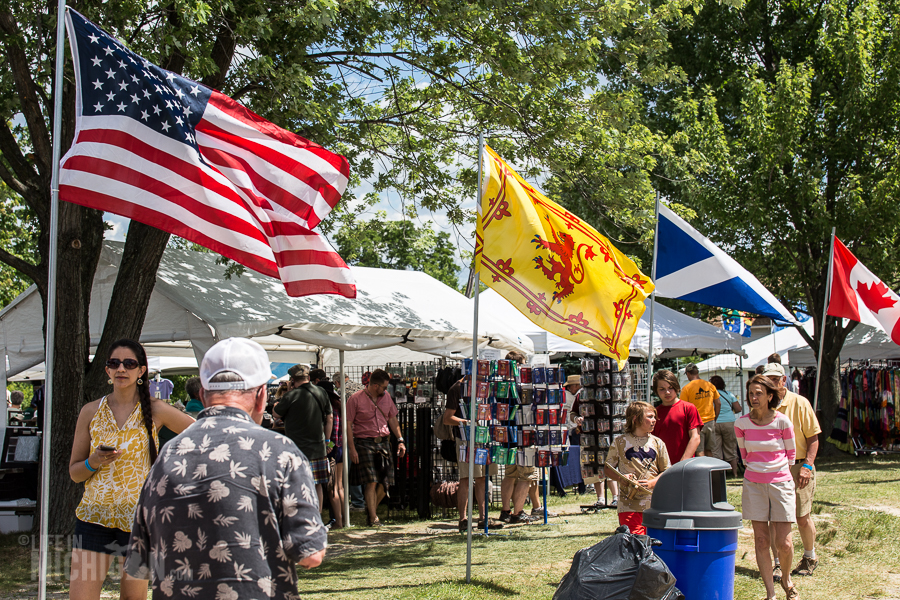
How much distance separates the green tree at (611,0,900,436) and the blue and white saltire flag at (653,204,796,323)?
651 centimetres

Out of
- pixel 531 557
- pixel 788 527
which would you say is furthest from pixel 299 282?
pixel 788 527

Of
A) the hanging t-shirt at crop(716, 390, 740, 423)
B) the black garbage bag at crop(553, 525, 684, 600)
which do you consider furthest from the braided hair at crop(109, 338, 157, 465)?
the hanging t-shirt at crop(716, 390, 740, 423)

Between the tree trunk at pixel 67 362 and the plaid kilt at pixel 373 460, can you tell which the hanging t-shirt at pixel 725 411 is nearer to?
the plaid kilt at pixel 373 460

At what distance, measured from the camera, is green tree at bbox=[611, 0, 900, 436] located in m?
17.6

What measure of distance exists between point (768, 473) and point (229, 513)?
5.27m

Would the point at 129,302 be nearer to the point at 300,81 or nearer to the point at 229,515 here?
the point at 300,81

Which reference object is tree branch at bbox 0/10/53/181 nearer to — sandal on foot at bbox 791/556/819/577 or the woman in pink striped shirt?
the woman in pink striped shirt

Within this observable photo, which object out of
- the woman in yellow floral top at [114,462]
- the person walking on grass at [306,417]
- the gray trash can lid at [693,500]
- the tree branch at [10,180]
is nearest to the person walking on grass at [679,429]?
the gray trash can lid at [693,500]

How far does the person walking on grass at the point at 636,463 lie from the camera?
680 cm

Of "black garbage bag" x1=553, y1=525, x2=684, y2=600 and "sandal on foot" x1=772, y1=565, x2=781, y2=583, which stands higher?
"black garbage bag" x1=553, y1=525, x2=684, y2=600

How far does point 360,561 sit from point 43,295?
14.2ft

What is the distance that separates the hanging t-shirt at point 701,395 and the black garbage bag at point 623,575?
9.11 meters

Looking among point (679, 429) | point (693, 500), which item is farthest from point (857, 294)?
point (693, 500)

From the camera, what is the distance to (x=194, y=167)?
18.8ft
